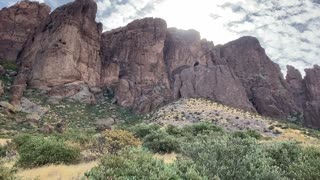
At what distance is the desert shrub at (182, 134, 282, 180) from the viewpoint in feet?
45.4

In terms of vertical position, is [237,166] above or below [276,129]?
above

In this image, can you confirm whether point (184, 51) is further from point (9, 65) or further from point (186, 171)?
point (186, 171)

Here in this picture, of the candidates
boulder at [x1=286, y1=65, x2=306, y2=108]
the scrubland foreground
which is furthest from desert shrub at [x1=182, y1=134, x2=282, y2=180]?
boulder at [x1=286, y1=65, x2=306, y2=108]

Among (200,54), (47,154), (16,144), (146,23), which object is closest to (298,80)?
(200,54)

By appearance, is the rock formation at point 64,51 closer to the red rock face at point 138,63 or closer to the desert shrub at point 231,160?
the red rock face at point 138,63

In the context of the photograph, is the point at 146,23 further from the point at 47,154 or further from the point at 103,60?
the point at 47,154

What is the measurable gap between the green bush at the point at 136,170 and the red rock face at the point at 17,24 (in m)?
107

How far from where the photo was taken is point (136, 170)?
37.8ft

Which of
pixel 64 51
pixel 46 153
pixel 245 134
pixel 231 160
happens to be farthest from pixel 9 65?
pixel 231 160

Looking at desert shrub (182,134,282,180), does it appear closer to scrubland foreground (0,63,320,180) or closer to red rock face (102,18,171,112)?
scrubland foreground (0,63,320,180)

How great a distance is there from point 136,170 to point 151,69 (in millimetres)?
101769

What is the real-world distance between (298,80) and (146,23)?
54.2 meters

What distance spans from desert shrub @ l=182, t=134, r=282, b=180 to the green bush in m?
1.24

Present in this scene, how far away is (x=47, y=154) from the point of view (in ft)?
69.3
